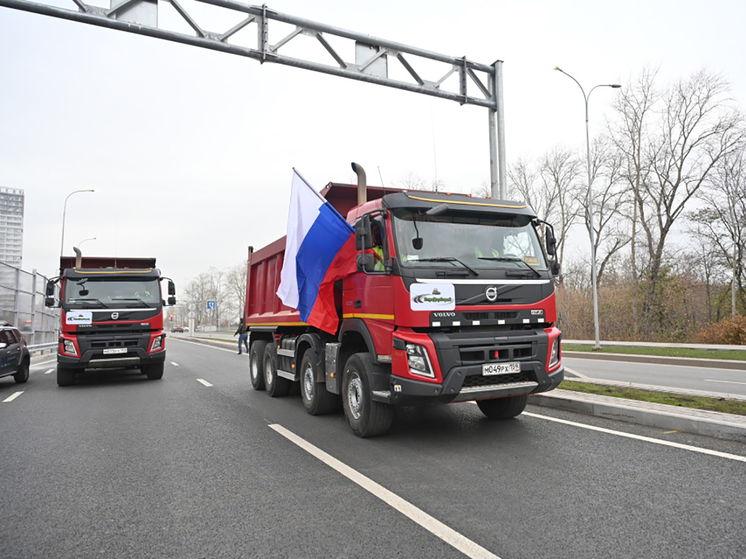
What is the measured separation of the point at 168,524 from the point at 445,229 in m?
3.99

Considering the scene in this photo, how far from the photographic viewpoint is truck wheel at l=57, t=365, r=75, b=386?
1197cm

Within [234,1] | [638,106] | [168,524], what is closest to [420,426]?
[168,524]

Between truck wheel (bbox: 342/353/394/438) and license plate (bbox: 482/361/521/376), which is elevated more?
license plate (bbox: 482/361/521/376)

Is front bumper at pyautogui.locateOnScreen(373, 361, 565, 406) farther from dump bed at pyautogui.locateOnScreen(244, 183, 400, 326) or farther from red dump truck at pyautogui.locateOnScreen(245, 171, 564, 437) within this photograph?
dump bed at pyautogui.locateOnScreen(244, 183, 400, 326)

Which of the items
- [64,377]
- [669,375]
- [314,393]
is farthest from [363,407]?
[669,375]

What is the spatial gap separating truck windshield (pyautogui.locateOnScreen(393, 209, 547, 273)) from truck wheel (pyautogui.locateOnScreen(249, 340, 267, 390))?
567 cm

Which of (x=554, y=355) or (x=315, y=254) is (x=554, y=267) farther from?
(x=315, y=254)

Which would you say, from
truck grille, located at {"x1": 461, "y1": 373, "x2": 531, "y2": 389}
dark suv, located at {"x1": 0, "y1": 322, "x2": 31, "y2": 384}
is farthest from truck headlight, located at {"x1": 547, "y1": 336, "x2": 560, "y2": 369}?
dark suv, located at {"x1": 0, "y1": 322, "x2": 31, "y2": 384}

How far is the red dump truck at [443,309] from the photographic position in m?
5.55

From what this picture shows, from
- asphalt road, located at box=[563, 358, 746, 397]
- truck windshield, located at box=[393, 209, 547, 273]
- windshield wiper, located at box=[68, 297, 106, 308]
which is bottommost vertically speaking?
asphalt road, located at box=[563, 358, 746, 397]

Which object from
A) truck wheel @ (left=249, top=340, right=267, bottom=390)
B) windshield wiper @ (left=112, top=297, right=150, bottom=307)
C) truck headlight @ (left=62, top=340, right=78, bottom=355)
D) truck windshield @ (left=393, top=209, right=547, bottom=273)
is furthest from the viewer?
windshield wiper @ (left=112, top=297, right=150, bottom=307)

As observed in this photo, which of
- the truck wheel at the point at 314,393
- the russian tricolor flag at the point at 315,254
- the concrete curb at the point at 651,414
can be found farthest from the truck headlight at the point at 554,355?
the truck wheel at the point at 314,393

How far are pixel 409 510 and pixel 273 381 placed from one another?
647 centimetres

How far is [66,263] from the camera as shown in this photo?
14.3 metres
